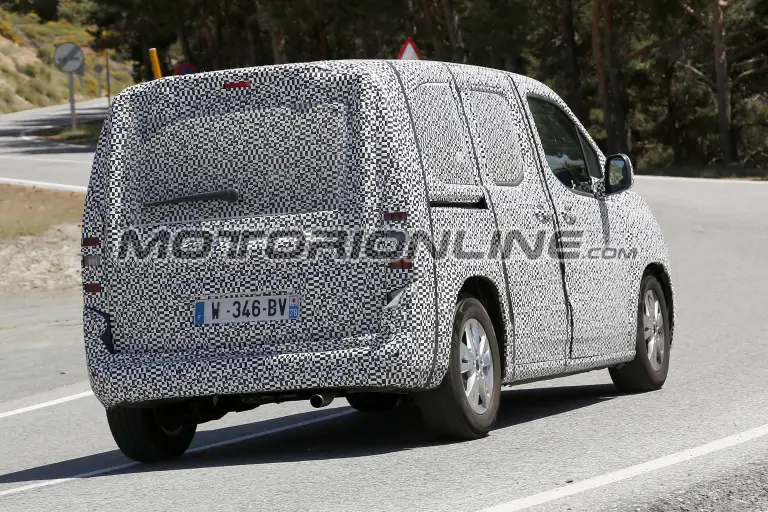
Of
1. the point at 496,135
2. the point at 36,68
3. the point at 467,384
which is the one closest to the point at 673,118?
the point at 36,68

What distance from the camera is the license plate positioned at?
8.14 metres

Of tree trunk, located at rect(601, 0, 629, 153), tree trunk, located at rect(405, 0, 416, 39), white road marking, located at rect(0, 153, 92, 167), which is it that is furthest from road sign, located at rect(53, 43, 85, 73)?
tree trunk, located at rect(405, 0, 416, 39)

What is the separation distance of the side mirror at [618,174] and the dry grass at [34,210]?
586 inches

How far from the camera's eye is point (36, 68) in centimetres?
9944

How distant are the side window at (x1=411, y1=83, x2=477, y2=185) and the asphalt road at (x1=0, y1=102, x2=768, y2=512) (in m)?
1.41

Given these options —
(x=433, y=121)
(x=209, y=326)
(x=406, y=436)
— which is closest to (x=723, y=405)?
(x=406, y=436)

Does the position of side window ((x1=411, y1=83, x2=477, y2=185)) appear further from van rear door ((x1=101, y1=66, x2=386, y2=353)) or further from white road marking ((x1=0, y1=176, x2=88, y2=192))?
white road marking ((x1=0, y1=176, x2=88, y2=192))

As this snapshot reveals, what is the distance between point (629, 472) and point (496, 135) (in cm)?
258

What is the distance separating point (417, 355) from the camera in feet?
26.4

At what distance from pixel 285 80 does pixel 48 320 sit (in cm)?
1043

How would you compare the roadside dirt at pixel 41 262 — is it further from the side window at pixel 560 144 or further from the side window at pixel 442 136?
the side window at pixel 442 136

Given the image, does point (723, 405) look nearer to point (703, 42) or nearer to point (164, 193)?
point (164, 193)

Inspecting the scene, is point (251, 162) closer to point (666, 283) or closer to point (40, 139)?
point (666, 283)

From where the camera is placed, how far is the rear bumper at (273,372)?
8016 millimetres
